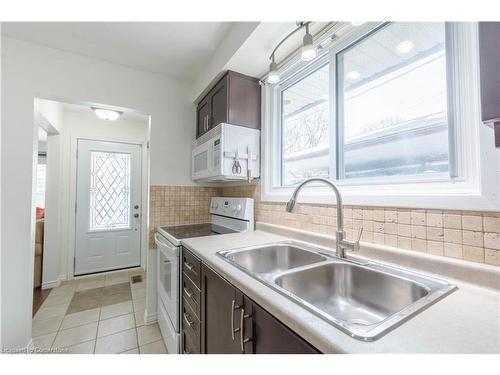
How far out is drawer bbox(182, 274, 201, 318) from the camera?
122 cm

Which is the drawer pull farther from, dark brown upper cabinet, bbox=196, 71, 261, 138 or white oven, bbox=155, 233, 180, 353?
dark brown upper cabinet, bbox=196, 71, 261, 138

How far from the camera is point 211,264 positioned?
1044 millimetres

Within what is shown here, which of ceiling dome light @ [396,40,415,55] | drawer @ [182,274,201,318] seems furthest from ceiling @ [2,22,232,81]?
drawer @ [182,274,201,318]

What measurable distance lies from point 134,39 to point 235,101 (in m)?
0.94

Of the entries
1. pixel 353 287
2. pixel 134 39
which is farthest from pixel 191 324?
pixel 134 39

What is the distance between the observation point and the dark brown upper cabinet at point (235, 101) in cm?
176

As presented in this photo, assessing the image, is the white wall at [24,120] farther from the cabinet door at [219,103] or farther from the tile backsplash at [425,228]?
the tile backsplash at [425,228]

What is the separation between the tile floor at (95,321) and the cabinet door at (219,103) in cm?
194

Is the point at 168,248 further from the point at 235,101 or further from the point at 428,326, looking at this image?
the point at 428,326

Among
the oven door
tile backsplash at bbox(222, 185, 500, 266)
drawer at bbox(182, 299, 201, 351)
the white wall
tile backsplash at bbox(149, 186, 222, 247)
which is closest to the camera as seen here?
tile backsplash at bbox(222, 185, 500, 266)

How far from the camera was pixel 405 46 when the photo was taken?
1102mm

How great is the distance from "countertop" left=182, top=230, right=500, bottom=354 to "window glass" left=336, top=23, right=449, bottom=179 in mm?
546

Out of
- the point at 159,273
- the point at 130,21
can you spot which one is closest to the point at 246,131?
the point at 130,21
